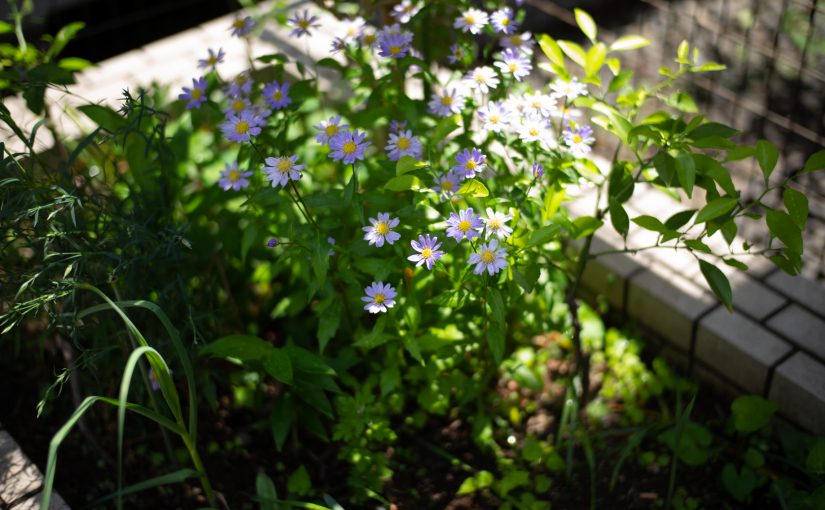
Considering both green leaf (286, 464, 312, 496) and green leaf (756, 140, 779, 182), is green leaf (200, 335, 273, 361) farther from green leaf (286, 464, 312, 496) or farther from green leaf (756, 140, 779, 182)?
green leaf (756, 140, 779, 182)

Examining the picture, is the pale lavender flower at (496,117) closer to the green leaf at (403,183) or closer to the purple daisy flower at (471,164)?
the purple daisy flower at (471,164)

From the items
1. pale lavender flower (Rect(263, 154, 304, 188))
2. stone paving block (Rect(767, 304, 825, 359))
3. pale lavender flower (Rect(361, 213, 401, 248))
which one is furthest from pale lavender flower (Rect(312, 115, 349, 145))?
stone paving block (Rect(767, 304, 825, 359))

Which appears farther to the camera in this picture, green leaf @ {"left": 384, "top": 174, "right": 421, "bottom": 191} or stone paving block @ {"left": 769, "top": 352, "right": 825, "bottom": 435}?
stone paving block @ {"left": 769, "top": 352, "right": 825, "bottom": 435}

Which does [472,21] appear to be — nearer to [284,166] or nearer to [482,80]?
[482,80]

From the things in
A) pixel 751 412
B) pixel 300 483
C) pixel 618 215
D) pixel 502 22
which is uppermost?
pixel 502 22

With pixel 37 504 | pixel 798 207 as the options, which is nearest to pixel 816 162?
pixel 798 207

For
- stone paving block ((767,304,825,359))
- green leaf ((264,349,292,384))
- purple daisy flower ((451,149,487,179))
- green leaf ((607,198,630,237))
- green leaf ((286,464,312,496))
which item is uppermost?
purple daisy flower ((451,149,487,179))

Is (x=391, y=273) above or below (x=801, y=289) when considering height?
above
